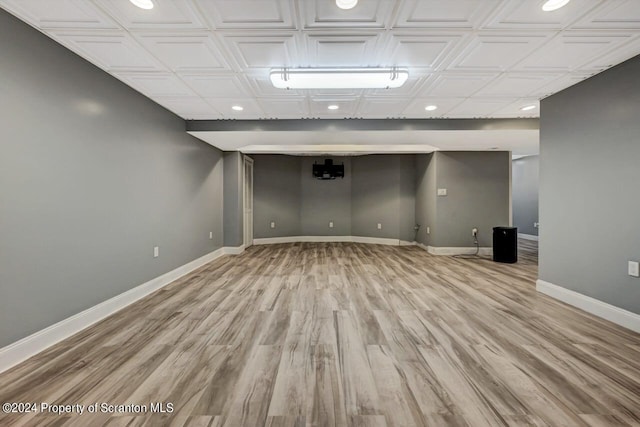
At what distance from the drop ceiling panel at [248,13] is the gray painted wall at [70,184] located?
1298 mm

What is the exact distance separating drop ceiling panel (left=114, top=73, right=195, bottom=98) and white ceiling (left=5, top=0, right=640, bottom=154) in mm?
11

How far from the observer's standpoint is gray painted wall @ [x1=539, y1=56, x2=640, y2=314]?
7.82ft

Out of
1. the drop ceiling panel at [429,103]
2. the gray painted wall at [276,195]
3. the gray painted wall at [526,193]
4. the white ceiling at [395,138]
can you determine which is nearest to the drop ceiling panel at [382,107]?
the drop ceiling panel at [429,103]

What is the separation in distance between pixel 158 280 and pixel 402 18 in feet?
12.1

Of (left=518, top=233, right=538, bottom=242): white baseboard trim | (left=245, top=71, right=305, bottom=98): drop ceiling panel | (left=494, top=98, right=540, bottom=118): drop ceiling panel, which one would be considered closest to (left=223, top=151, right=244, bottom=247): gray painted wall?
(left=245, top=71, right=305, bottom=98): drop ceiling panel

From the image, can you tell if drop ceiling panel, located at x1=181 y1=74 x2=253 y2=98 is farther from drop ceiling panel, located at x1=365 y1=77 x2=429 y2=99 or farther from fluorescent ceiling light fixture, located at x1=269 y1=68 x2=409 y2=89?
drop ceiling panel, located at x1=365 y1=77 x2=429 y2=99

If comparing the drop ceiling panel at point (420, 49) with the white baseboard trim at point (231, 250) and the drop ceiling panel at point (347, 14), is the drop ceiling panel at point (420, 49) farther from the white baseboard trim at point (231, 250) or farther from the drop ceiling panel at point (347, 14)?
the white baseboard trim at point (231, 250)

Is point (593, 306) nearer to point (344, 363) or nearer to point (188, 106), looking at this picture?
point (344, 363)

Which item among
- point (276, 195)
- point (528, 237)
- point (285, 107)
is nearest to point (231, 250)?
point (276, 195)

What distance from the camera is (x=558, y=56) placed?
2.33 meters

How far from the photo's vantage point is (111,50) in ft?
7.38

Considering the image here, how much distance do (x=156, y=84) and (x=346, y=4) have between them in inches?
85.7

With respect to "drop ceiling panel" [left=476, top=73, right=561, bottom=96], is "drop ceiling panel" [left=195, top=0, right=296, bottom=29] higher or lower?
higher

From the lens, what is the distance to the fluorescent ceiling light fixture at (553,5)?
5.64ft
